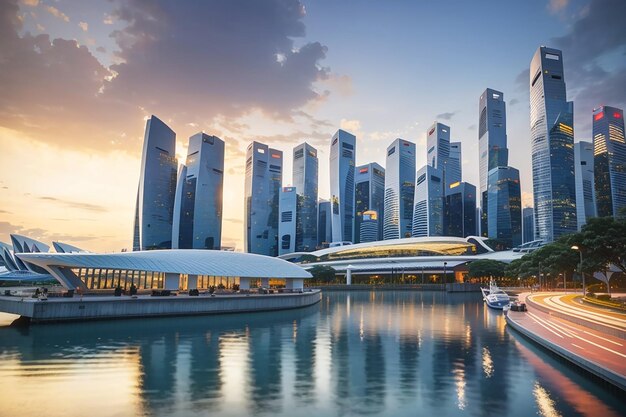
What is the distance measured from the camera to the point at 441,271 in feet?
555

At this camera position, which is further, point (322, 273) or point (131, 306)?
point (322, 273)

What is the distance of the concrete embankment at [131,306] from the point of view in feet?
141

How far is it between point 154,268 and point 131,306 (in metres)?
11.3

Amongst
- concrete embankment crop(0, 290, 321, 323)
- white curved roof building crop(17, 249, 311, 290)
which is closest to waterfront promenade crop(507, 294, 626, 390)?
concrete embankment crop(0, 290, 321, 323)

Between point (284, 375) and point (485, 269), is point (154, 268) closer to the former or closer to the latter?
point (284, 375)

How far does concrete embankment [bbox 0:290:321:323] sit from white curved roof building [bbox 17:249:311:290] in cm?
824

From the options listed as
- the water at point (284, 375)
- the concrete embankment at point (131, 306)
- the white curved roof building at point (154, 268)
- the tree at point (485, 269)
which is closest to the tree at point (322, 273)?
the tree at point (485, 269)

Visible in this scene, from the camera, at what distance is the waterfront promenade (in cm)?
2076

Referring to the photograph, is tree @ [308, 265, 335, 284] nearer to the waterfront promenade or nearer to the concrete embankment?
the concrete embankment

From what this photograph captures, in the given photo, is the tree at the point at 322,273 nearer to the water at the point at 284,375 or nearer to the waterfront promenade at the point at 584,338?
the waterfront promenade at the point at 584,338

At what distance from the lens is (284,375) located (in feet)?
77.6

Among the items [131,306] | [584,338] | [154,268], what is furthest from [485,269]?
[131,306]

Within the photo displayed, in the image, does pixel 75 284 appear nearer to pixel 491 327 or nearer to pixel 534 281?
pixel 491 327

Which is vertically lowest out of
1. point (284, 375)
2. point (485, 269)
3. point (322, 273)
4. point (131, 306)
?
point (284, 375)
